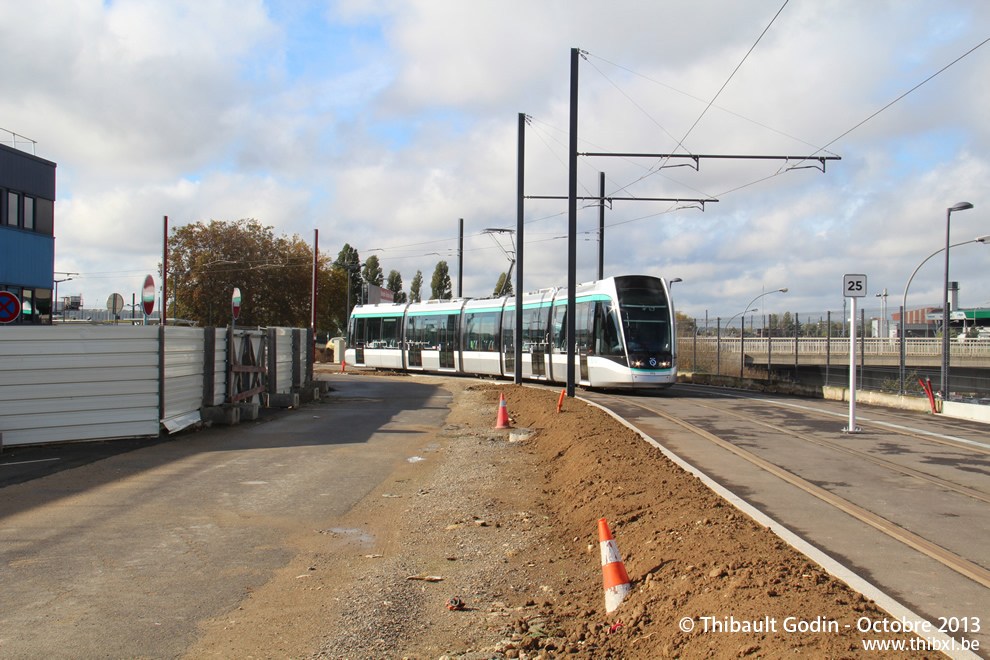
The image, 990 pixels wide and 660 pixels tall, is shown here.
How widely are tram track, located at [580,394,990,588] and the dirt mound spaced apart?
4.53 feet

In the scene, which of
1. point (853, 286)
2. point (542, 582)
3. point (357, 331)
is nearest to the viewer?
point (542, 582)

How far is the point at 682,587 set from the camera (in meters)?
4.71

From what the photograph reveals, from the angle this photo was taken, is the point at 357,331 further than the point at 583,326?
Yes

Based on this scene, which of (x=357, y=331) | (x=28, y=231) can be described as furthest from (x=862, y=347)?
(x=28, y=231)

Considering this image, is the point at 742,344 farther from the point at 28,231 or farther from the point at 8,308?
the point at 28,231

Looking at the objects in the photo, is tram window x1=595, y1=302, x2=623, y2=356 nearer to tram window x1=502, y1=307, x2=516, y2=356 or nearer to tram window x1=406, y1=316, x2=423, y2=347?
tram window x1=502, y1=307, x2=516, y2=356

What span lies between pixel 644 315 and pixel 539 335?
589 centimetres

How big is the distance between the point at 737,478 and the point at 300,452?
22.3 ft

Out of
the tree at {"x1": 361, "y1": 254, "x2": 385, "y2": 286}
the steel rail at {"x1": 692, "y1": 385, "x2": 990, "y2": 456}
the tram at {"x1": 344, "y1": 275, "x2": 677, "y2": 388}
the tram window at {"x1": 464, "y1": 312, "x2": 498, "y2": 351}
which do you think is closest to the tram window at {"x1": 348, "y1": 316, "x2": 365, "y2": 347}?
the tram at {"x1": 344, "y1": 275, "x2": 677, "y2": 388}

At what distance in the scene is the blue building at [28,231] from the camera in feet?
94.8

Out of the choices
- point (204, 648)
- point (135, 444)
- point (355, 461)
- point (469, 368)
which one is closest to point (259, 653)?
point (204, 648)

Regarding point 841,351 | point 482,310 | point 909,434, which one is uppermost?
point 482,310

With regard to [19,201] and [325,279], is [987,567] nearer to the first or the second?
[19,201]

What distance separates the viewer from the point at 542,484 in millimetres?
9820
